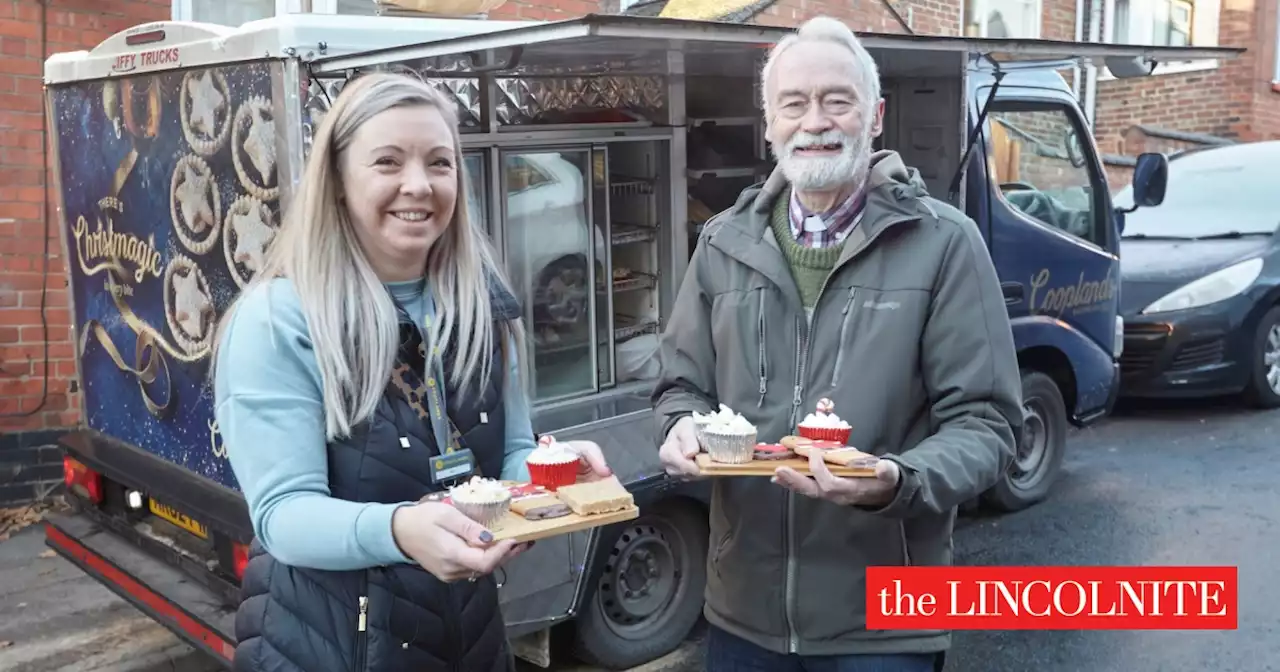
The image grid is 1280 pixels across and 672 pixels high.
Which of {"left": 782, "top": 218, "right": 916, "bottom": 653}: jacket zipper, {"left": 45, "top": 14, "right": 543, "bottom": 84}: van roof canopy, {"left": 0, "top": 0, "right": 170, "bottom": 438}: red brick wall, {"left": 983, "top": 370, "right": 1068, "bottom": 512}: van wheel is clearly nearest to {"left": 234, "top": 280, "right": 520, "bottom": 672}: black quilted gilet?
{"left": 782, "top": 218, "right": 916, "bottom": 653}: jacket zipper

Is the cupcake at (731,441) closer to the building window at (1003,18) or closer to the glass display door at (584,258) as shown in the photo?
the glass display door at (584,258)

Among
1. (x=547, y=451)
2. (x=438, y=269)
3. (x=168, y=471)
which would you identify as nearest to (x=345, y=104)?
(x=438, y=269)

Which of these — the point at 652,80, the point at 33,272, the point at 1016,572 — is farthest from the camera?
the point at 33,272

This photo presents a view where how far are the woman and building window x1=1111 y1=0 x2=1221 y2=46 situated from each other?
15221 millimetres

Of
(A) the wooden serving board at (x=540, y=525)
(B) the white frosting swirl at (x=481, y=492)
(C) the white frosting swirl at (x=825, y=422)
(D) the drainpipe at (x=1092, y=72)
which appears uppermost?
(D) the drainpipe at (x=1092, y=72)

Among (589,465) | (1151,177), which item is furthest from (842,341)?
(1151,177)

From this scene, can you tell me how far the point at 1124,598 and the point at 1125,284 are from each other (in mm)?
4483

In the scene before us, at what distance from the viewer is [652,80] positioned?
5238mm

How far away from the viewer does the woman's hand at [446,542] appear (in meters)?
1.67

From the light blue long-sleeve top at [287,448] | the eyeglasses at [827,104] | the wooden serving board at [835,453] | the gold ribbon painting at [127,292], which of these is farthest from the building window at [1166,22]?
the light blue long-sleeve top at [287,448]

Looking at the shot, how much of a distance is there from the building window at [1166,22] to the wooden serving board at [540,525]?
A: 15299 millimetres

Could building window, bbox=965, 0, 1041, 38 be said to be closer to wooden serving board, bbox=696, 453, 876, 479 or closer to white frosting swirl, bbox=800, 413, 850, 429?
white frosting swirl, bbox=800, 413, 850, 429

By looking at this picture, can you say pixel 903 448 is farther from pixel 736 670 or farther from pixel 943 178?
pixel 943 178

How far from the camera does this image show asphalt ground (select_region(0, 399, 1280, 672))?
446 cm
